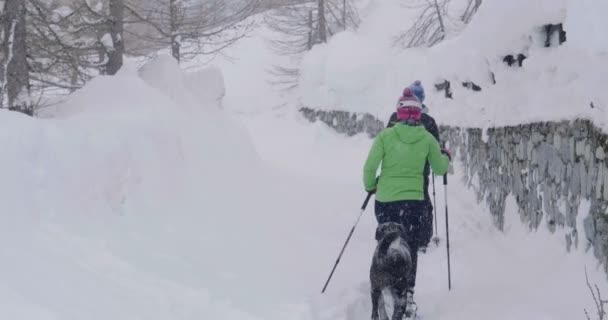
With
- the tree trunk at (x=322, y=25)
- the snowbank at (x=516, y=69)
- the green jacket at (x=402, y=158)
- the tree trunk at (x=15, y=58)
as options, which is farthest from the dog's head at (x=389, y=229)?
the tree trunk at (x=322, y=25)

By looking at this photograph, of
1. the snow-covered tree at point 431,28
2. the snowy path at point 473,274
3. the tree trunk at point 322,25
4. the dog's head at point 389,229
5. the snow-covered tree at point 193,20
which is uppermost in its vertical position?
the tree trunk at point 322,25

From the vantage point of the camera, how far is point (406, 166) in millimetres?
5148

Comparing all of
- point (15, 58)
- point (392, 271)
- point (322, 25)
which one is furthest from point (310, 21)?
point (392, 271)

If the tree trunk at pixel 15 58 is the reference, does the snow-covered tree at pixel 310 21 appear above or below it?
above

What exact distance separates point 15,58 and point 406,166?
5.23m

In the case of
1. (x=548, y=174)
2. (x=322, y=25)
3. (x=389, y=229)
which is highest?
(x=322, y=25)

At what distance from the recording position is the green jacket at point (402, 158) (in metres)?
5.14

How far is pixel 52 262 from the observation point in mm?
3730

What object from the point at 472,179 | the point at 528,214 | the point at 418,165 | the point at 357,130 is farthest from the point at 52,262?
the point at 357,130

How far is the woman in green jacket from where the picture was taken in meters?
5.14

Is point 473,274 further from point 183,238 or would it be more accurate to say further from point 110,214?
point 110,214

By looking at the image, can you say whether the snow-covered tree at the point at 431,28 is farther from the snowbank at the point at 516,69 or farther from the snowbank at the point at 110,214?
the snowbank at the point at 110,214

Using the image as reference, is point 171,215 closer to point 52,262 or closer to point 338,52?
point 52,262

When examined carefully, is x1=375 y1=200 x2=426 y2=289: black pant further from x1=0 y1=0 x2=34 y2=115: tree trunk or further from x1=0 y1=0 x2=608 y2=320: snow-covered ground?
x1=0 y1=0 x2=34 y2=115: tree trunk
